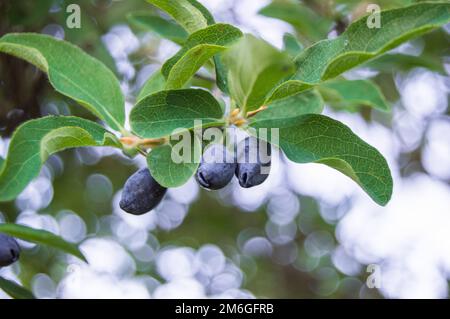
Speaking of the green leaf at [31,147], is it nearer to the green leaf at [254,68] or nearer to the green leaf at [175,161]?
the green leaf at [175,161]

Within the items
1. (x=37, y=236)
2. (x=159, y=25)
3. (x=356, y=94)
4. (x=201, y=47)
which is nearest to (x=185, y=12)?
(x=201, y=47)

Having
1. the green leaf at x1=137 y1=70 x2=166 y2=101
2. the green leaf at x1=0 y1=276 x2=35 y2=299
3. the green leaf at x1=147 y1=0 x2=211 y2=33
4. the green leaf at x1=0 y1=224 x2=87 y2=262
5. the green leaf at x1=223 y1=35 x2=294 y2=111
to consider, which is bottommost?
the green leaf at x1=0 y1=276 x2=35 y2=299

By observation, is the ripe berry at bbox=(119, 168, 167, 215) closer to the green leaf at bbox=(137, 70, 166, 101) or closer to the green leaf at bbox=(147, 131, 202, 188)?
the green leaf at bbox=(147, 131, 202, 188)

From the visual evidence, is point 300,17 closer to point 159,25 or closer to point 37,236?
point 159,25

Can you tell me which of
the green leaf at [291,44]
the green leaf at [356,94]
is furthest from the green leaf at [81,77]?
the green leaf at [291,44]

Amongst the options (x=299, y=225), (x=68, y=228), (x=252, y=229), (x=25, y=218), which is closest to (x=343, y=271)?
(x=299, y=225)

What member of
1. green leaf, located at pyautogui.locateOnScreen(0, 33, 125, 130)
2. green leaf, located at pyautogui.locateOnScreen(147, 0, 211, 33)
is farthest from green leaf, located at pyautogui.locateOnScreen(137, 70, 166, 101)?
green leaf, located at pyautogui.locateOnScreen(147, 0, 211, 33)
